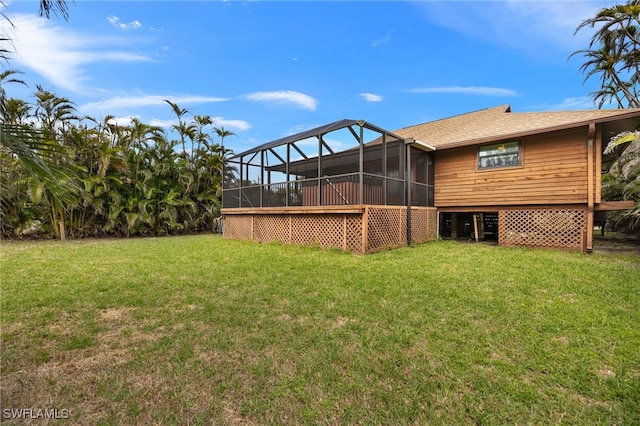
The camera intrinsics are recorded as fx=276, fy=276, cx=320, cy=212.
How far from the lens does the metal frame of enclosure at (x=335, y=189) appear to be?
782 centimetres

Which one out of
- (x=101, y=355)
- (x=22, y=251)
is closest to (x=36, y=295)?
(x=101, y=355)

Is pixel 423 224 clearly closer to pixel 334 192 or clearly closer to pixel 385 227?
pixel 385 227

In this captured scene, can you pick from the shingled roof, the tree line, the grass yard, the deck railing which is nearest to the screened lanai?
the deck railing

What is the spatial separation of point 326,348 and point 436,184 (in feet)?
30.7

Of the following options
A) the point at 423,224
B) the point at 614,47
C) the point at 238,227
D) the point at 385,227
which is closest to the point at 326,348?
the point at 385,227

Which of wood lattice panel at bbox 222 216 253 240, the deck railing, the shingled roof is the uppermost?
the shingled roof

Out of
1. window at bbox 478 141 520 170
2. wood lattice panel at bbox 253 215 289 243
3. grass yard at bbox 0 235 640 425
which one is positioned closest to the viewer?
grass yard at bbox 0 235 640 425

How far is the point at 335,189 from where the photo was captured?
8.20 m

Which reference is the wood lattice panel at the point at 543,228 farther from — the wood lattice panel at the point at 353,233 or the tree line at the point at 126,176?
the tree line at the point at 126,176

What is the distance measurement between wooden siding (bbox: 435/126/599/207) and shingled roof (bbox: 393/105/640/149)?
42cm

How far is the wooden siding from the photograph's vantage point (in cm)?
770

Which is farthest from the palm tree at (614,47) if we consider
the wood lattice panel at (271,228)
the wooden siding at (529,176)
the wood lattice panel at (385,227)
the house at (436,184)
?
the wood lattice panel at (271,228)

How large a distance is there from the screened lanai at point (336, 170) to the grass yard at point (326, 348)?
354 cm

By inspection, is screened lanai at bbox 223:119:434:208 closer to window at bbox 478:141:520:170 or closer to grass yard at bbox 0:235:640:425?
window at bbox 478:141:520:170
